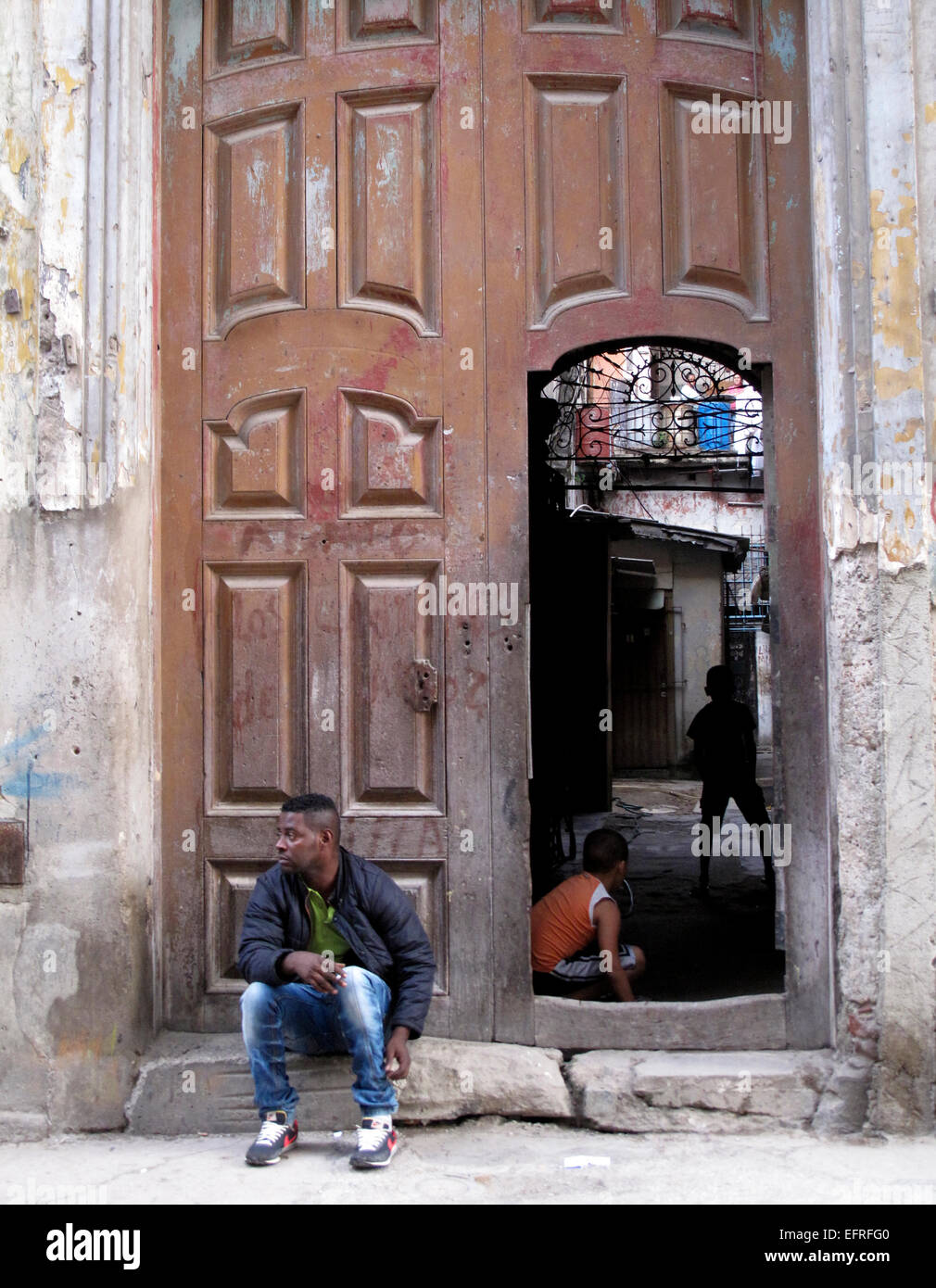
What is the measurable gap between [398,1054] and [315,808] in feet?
2.52

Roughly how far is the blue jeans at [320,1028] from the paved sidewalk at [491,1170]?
0.65 ft

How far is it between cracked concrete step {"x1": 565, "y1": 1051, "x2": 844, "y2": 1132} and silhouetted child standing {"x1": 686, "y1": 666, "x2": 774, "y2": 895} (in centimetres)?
443

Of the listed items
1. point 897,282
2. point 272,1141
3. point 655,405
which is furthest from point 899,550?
point 655,405

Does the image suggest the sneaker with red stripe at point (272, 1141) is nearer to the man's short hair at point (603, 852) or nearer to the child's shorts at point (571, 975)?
the child's shorts at point (571, 975)

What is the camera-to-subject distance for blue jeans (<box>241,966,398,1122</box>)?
11.0ft

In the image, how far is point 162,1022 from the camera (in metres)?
3.99

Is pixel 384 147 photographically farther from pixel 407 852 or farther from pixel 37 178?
pixel 407 852

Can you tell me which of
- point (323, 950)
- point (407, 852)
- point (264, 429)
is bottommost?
point (323, 950)

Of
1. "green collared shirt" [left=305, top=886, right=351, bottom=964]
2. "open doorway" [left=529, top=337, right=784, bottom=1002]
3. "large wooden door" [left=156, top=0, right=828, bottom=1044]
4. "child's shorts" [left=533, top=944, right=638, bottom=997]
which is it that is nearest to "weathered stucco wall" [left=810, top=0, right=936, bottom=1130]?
"large wooden door" [left=156, top=0, right=828, bottom=1044]

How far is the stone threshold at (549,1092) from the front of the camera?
3631 mm

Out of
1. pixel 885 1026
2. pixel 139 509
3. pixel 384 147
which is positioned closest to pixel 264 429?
pixel 139 509

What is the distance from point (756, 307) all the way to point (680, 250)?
1.10 feet

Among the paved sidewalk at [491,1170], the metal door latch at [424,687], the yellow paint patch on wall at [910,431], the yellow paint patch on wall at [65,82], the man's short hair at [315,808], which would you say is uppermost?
the yellow paint patch on wall at [65,82]

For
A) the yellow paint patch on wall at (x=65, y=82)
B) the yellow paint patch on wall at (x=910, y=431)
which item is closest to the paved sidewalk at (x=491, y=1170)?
the yellow paint patch on wall at (x=910, y=431)
